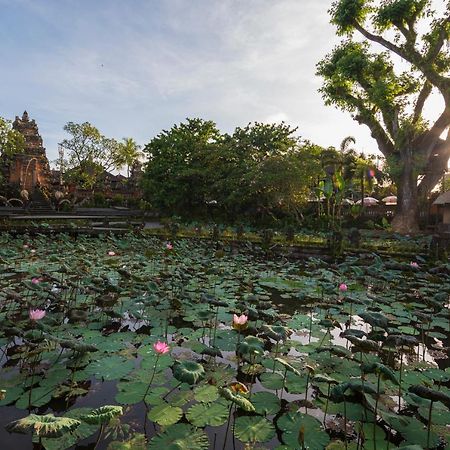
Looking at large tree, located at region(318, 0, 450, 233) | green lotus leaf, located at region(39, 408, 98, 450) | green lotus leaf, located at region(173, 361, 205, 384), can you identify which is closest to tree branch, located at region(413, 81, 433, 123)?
large tree, located at region(318, 0, 450, 233)

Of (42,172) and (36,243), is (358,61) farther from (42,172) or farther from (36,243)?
(42,172)

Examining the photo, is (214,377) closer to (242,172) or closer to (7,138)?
(242,172)

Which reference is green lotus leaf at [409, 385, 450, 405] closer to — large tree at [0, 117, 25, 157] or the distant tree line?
the distant tree line

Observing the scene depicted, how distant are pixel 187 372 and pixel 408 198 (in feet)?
63.4

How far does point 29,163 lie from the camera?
27.3 m

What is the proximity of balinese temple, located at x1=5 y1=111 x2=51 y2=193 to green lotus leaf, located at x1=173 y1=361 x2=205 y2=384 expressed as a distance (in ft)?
91.6

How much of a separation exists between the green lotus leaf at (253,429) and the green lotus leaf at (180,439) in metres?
0.24

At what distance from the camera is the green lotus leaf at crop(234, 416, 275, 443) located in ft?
6.85

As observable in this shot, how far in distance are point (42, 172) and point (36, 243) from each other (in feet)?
75.5

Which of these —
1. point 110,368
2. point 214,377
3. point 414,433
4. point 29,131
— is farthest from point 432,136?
point 29,131

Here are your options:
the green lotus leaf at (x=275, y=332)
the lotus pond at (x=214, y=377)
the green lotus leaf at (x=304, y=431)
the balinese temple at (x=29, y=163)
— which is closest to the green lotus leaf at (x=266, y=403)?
the lotus pond at (x=214, y=377)

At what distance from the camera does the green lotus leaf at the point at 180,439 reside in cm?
190

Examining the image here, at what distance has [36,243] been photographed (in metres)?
10.3

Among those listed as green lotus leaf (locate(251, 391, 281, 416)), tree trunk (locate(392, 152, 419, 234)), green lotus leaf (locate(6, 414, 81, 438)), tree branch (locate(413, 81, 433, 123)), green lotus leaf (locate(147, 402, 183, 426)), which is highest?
tree branch (locate(413, 81, 433, 123))
